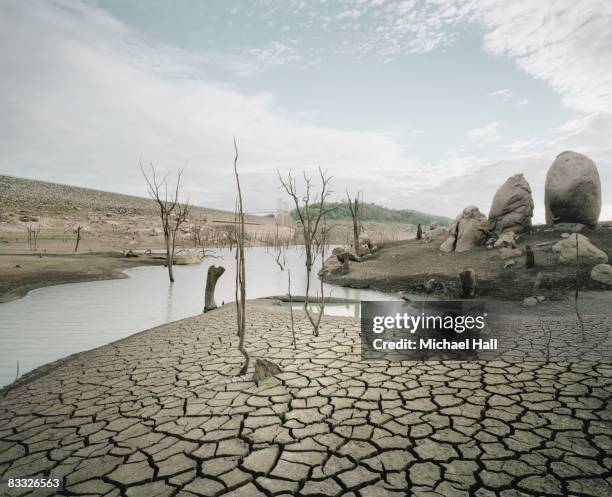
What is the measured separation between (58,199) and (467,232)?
5743 cm

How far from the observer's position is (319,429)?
11.1 feet

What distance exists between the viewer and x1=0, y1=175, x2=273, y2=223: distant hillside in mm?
47016

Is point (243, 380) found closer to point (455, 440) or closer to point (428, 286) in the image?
point (455, 440)

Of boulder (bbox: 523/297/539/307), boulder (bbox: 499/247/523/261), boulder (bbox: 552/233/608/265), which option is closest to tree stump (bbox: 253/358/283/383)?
boulder (bbox: 523/297/539/307)

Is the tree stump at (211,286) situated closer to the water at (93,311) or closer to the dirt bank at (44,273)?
the water at (93,311)

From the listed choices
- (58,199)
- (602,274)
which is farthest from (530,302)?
(58,199)

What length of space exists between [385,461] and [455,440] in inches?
27.4

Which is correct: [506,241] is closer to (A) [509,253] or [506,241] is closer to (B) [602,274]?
(A) [509,253]

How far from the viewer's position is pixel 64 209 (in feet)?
157

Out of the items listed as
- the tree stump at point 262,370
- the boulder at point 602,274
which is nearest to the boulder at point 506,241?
the boulder at point 602,274

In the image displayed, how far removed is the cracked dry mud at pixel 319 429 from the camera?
2.66m

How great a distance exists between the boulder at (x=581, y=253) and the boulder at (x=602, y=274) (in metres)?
1.39

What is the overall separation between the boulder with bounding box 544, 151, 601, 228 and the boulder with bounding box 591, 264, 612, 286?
6.67 m

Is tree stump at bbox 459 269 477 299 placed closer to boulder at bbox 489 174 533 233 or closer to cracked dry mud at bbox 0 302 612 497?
cracked dry mud at bbox 0 302 612 497
